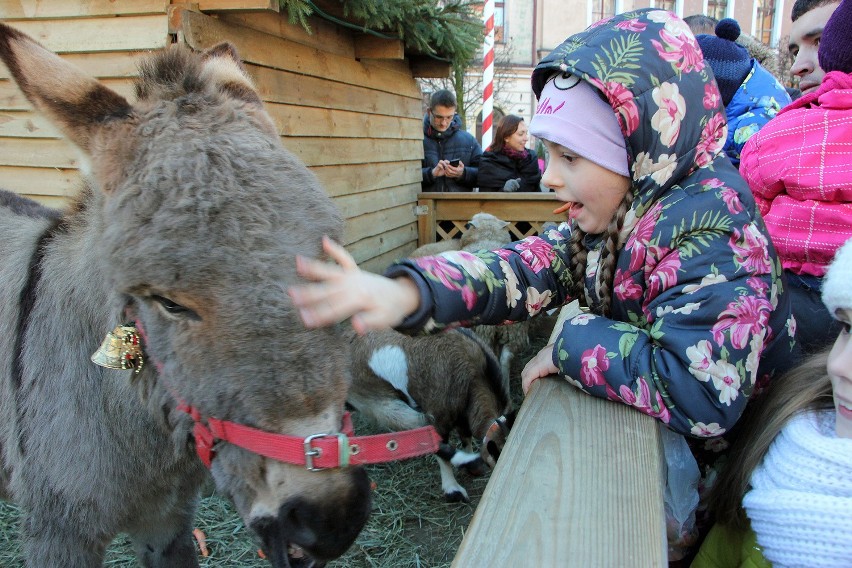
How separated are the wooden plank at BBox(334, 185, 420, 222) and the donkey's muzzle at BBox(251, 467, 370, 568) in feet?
13.4

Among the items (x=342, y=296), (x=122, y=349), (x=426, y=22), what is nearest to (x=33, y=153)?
(x=122, y=349)

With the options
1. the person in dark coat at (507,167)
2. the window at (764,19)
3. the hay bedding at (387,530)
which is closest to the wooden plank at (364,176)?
the person in dark coat at (507,167)

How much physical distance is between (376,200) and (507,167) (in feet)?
7.98

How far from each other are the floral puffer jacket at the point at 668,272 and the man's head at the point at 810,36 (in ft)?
6.59

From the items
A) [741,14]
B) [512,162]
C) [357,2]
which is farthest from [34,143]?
[741,14]

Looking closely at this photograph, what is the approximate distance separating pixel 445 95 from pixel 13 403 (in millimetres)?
7042

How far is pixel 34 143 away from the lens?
4301 millimetres

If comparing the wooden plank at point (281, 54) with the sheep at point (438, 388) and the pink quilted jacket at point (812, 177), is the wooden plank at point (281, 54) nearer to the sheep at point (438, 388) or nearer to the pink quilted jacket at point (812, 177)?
the sheep at point (438, 388)

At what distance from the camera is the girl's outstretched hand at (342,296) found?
133 cm

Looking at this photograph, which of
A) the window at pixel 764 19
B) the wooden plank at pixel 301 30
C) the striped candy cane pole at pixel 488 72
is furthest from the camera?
the window at pixel 764 19

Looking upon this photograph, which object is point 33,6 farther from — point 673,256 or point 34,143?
point 673,256

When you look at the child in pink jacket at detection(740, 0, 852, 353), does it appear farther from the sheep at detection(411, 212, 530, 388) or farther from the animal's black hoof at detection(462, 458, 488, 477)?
the sheep at detection(411, 212, 530, 388)

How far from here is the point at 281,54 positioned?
15.0ft

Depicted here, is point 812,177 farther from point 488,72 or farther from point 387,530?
point 488,72
